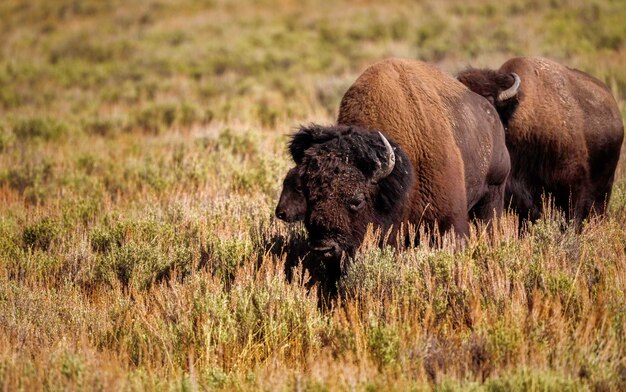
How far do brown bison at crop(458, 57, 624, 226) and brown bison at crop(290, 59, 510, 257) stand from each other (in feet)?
2.02

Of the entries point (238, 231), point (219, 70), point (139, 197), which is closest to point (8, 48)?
point (219, 70)

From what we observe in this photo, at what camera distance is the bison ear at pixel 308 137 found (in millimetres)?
4918

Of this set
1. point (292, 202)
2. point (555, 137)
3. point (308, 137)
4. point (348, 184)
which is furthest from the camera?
point (555, 137)

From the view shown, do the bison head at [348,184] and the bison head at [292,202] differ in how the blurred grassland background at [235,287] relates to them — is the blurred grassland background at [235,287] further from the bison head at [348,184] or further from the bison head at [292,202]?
the bison head at [292,202]

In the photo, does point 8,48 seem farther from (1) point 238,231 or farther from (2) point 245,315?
(2) point 245,315

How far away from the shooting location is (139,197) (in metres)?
8.49

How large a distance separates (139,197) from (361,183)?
4514mm

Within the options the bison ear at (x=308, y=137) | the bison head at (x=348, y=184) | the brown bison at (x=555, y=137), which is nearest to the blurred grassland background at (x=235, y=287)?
the bison head at (x=348, y=184)

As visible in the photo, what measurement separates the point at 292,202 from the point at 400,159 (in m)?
0.87

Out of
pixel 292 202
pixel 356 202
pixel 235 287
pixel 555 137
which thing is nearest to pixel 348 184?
pixel 356 202

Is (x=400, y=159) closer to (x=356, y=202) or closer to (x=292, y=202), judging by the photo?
(x=356, y=202)

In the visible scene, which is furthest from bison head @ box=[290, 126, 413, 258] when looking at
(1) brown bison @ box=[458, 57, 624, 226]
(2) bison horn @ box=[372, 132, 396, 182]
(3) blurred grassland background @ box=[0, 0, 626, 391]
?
(1) brown bison @ box=[458, 57, 624, 226]

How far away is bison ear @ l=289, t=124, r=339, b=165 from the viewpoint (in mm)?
4918

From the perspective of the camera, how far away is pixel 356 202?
15.6ft
